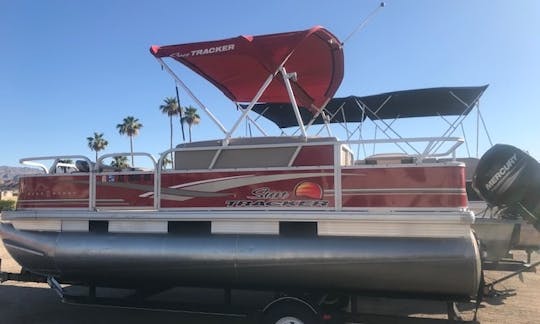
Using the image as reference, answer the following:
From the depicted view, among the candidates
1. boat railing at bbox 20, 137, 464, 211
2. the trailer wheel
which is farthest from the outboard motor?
the trailer wheel

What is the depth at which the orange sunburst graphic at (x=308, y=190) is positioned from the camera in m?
4.73

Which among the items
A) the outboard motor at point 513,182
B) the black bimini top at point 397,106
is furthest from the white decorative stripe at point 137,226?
the black bimini top at point 397,106

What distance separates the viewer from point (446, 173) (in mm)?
4398

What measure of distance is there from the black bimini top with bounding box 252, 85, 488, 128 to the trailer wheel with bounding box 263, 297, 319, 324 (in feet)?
16.6

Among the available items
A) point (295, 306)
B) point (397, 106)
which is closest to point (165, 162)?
point (295, 306)

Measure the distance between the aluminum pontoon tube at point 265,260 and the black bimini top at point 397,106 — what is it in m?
4.70

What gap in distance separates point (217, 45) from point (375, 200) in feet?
7.82

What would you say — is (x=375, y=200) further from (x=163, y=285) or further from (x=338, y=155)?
(x=163, y=285)

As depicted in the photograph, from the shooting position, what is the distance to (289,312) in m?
4.61

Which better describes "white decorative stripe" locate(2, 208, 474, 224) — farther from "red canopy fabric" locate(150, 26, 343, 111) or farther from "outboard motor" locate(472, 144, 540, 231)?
"red canopy fabric" locate(150, 26, 343, 111)

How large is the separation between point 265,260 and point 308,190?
2.67 ft

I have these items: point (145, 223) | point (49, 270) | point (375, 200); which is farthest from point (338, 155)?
point (49, 270)

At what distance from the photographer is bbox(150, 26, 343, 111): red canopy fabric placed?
Answer: 505 cm

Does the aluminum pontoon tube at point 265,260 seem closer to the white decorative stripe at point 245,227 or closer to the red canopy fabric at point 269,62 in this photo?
the white decorative stripe at point 245,227
